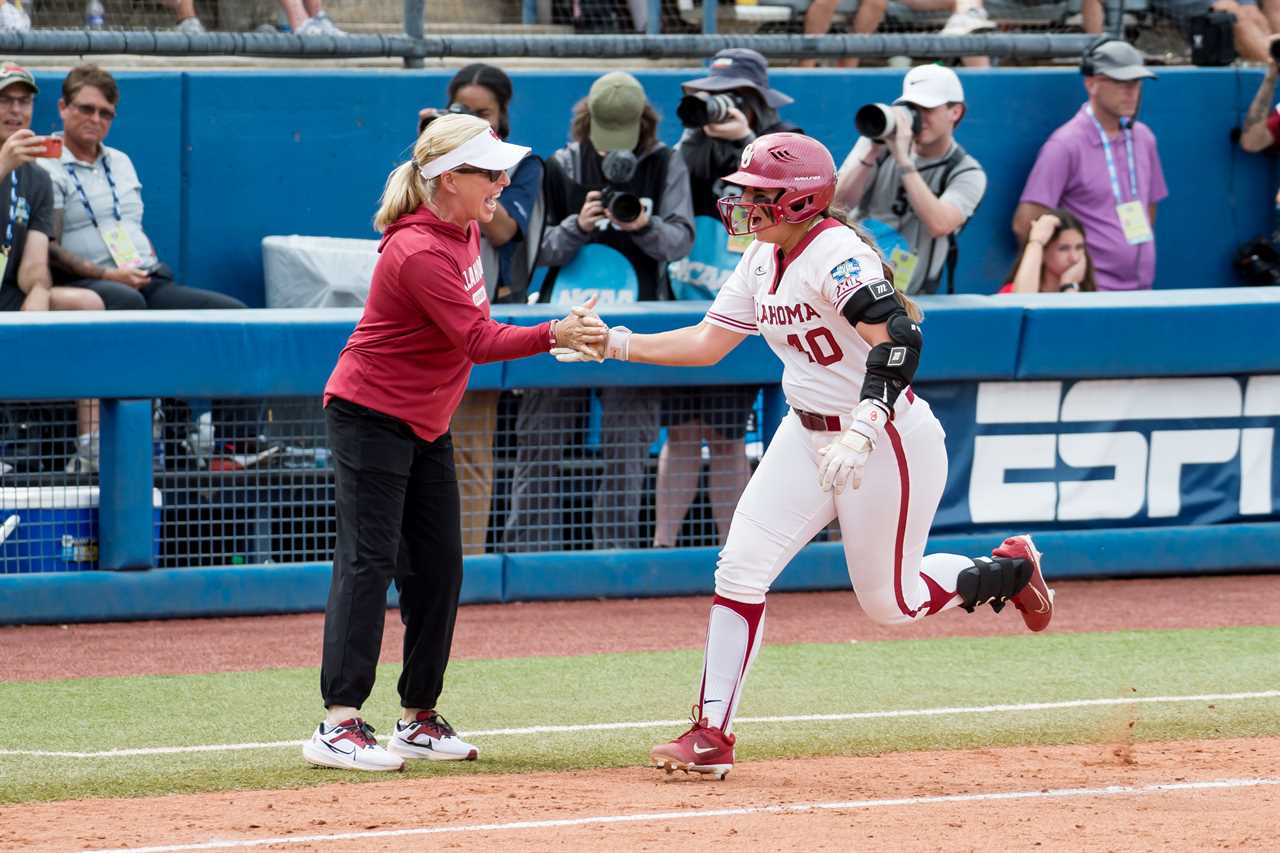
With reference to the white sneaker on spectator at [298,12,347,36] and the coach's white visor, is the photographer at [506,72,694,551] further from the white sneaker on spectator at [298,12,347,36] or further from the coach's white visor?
the coach's white visor

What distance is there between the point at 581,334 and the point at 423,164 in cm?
69

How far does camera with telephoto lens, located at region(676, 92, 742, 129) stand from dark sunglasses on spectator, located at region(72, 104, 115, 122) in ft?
8.98

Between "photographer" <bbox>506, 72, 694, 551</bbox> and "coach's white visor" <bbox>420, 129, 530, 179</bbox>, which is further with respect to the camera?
"photographer" <bbox>506, 72, 694, 551</bbox>

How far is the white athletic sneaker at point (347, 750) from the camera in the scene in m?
5.29

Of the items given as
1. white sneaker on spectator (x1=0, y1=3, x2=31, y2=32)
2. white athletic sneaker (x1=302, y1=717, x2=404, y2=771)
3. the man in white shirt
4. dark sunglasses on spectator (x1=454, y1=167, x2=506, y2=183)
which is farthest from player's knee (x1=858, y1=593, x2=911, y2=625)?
white sneaker on spectator (x1=0, y1=3, x2=31, y2=32)

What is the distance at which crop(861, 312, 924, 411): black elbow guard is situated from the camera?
16.0 feet

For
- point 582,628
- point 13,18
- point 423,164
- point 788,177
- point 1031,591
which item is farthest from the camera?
point 13,18

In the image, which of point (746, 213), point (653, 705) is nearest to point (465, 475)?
point (653, 705)

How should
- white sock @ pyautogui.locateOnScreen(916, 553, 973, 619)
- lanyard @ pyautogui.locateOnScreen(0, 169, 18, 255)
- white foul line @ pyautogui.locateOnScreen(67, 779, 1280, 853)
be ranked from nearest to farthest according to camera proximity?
white foul line @ pyautogui.locateOnScreen(67, 779, 1280, 853)
white sock @ pyautogui.locateOnScreen(916, 553, 973, 619)
lanyard @ pyautogui.locateOnScreen(0, 169, 18, 255)

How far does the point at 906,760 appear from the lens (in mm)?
5480

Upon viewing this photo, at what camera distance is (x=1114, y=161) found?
9867mm

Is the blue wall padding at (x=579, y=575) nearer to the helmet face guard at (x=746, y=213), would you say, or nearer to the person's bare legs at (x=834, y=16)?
the helmet face guard at (x=746, y=213)

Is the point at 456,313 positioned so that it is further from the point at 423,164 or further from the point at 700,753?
the point at 700,753

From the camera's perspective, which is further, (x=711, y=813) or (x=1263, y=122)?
(x=1263, y=122)
